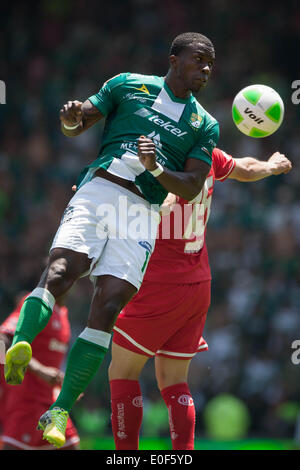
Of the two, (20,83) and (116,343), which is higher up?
(20,83)

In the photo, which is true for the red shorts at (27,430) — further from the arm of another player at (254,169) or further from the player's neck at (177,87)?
the player's neck at (177,87)

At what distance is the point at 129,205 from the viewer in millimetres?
4980

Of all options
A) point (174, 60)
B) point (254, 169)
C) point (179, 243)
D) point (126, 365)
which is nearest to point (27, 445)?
point (126, 365)

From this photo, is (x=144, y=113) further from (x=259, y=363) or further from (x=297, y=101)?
(x=297, y=101)

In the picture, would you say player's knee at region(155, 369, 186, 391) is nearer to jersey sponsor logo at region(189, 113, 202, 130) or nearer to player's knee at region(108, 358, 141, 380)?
player's knee at region(108, 358, 141, 380)

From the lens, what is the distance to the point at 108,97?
16.9 feet

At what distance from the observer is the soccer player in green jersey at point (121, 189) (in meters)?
4.64

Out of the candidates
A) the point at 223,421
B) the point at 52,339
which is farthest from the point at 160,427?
the point at 52,339

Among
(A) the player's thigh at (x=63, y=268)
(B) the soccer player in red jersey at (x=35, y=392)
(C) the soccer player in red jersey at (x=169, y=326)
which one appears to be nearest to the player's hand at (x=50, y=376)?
(B) the soccer player in red jersey at (x=35, y=392)

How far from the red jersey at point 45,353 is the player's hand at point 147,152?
2578 millimetres

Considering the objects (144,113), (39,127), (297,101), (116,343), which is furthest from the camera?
(39,127)

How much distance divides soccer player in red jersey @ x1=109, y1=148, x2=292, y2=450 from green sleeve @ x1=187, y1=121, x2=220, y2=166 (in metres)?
0.53

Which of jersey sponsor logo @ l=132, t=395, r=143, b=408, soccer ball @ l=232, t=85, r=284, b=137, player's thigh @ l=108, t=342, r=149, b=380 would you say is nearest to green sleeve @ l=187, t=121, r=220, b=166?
soccer ball @ l=232, t=85, r=284, b=137

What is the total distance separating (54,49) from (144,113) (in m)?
10.4
